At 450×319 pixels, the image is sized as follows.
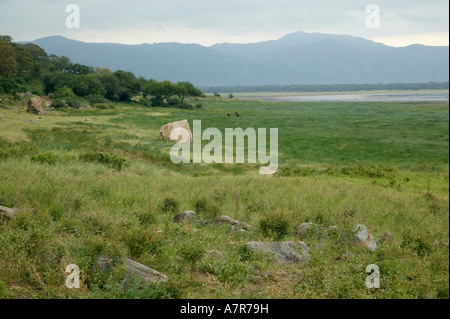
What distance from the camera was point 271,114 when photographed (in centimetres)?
6444

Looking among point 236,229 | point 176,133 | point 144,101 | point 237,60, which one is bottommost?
point 236,229

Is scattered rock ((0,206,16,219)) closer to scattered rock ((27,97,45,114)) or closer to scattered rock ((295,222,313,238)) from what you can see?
scattered rock ((295,222,313,238))

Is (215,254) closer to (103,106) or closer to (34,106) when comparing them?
(34,106)

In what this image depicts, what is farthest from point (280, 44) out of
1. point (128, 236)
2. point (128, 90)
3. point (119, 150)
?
point (128, 236)

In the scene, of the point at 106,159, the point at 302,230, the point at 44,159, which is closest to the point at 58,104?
the point at 106,159

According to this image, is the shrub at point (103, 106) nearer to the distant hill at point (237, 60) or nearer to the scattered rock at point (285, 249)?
the distant hill at point (237, 60)

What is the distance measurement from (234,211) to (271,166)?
15.2 metres

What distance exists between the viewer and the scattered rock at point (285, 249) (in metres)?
8.68

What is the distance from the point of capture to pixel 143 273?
7016 mm

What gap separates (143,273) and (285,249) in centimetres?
337

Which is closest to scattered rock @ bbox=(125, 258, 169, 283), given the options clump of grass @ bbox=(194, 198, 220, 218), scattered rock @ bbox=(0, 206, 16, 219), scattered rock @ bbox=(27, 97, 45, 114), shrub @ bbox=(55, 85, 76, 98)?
scattered rock @ bbox=(0, 206, 16, 219)

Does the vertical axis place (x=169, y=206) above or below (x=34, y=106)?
below

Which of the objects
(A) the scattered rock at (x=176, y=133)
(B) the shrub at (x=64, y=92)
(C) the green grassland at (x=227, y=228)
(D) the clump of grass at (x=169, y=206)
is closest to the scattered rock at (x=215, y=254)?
(C) the green grassland at (x=227, y=228)
